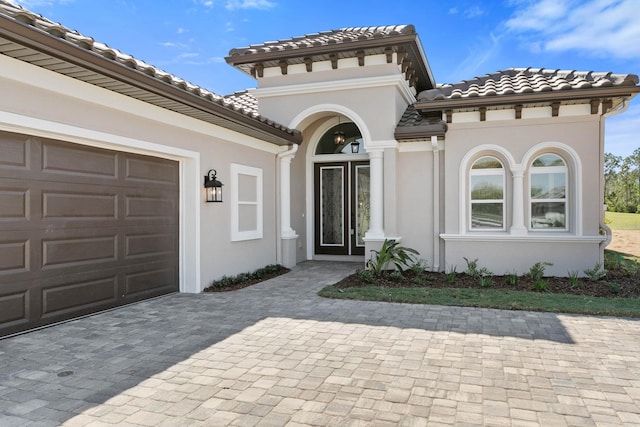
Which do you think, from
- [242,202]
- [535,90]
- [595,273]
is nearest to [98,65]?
[242,202]

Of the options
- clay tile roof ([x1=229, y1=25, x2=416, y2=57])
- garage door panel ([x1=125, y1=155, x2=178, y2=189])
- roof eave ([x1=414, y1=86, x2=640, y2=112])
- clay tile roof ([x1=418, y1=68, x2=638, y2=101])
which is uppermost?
clay tile roof ([x1=229, y1=25, x2=416, y2=57])

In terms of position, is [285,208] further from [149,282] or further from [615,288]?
[615,288]

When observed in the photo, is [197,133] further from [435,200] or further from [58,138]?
[435,200]

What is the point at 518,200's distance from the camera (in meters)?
9.14

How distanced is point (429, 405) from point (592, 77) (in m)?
8.40

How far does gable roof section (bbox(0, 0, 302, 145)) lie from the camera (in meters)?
4.26

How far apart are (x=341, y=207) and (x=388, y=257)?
129 inches

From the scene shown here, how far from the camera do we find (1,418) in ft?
10.4

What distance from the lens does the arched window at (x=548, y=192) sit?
910 centimetres

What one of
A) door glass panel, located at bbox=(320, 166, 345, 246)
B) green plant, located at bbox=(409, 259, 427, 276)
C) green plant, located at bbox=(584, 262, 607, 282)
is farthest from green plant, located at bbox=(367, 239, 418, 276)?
green plant, located at bbox=(584, 262, 607, 282)

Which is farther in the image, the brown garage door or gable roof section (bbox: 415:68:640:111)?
gable roof section (bbox: 415:68:640:111)

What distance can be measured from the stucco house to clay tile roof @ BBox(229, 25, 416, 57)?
0.08 m

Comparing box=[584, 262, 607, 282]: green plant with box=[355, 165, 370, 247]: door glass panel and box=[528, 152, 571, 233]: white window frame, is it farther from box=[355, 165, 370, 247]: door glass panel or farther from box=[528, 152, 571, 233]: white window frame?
box=[355, 165, 370, 247]: door glass panel

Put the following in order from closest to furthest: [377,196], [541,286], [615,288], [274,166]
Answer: [615,288]
[541,286]
[377,196]
[274,166]
